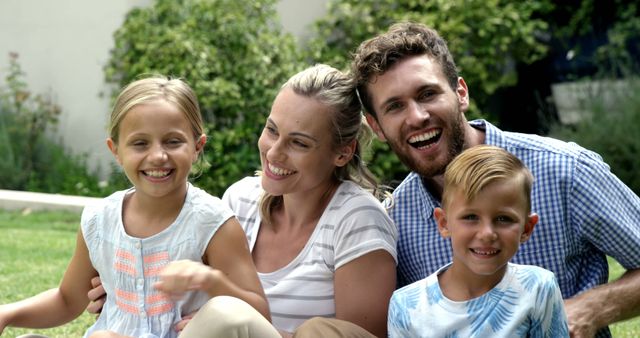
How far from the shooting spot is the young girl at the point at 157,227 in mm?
3137

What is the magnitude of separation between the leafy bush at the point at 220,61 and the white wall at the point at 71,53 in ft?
0.85

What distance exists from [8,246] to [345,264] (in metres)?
4.35

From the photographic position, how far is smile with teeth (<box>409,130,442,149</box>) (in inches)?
133

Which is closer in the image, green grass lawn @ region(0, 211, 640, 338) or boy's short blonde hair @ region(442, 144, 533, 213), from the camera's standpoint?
boy's short blonde hair @ region(442, 144, 533, 213)

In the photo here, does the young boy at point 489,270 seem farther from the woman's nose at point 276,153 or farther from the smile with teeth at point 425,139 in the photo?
the woman's nose at point 276,153

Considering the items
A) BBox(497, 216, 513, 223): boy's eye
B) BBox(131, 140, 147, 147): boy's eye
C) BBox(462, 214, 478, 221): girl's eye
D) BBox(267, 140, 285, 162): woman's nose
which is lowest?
BBox(497, 216, 513, 223): boy's eye

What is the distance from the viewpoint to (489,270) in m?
2.76

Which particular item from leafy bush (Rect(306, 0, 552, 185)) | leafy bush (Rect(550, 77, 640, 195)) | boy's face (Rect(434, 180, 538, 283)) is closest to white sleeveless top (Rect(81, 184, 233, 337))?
boy's face (Rect(434, 180, 538, 283))

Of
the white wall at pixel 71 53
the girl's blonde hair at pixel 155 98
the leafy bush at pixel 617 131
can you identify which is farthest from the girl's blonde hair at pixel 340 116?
the white wall at pixel 71 53

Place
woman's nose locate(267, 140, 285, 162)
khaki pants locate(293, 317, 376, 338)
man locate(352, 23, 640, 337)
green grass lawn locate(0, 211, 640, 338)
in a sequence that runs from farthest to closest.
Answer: green grass lawn locate(0, 211, 640, 338)
woman's nose locate(267, 140, 285, 162)
man locate(352, 23, 640, 337)
khaki pants locate(293, 317, 376, 338)

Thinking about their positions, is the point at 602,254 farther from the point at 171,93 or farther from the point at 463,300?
the point at 171,93

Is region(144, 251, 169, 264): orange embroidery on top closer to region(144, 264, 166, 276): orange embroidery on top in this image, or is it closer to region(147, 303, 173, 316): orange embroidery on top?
region(144, 264, 166, 276): orange embroidery on top

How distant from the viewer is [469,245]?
2.77 metres

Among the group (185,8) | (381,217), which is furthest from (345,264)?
(185,8)
